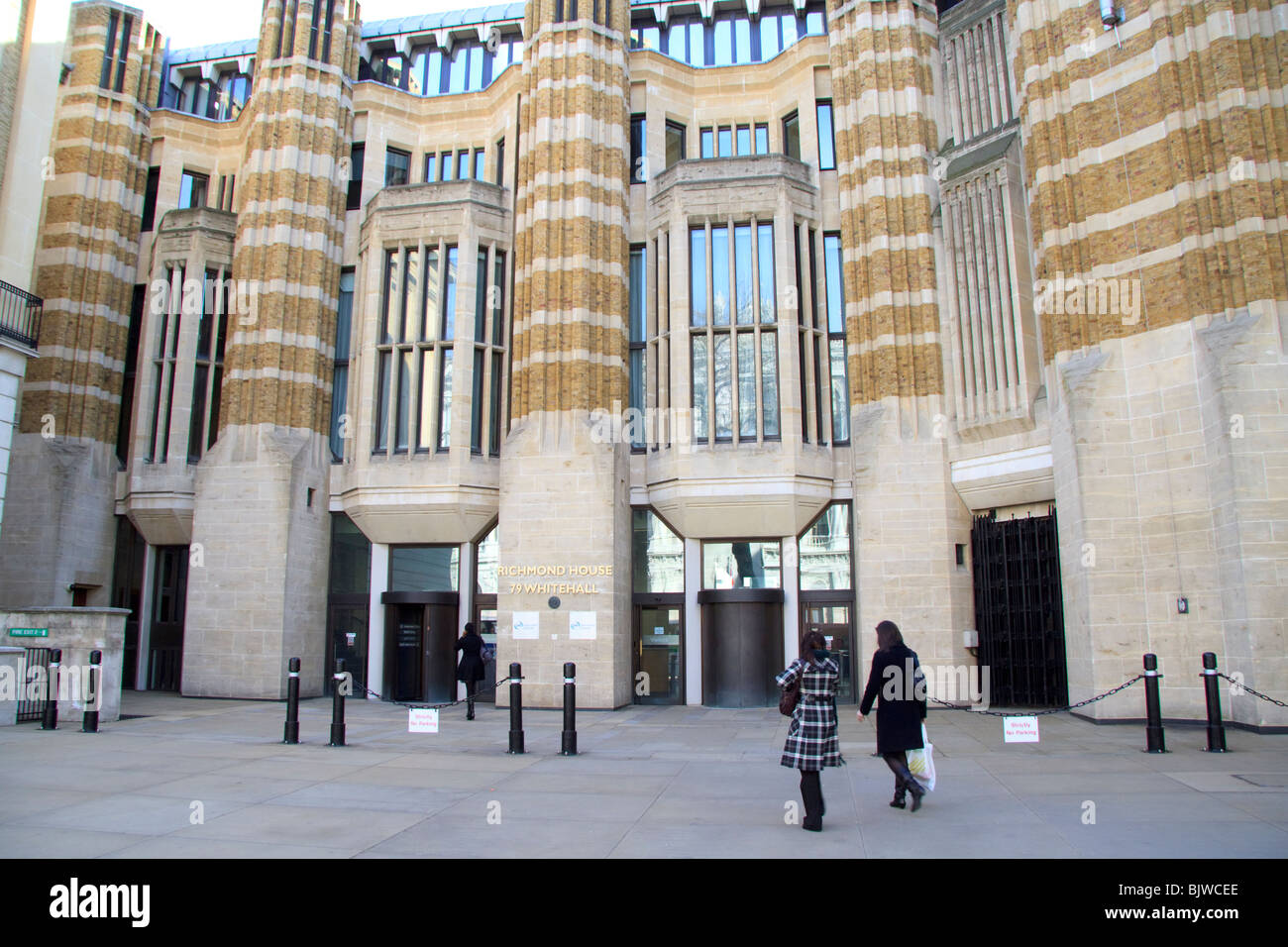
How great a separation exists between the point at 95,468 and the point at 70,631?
890 centimetres

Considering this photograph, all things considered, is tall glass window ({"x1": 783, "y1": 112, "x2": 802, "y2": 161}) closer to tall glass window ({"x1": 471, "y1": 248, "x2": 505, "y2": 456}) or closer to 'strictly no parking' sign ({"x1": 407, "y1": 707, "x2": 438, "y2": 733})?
tall glass window ({"x1": 471, "y1": 248, "x2": 505, "y2": 456})

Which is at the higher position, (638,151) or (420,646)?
(638,151)

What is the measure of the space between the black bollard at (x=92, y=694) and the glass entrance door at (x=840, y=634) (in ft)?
43.2

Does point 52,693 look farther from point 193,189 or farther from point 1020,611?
point 1020,611

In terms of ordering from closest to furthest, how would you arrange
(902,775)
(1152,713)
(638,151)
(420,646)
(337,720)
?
1. (902,775)
2. (1152,713)
3. (337,720)
4. (420,646)
5. (638,151)

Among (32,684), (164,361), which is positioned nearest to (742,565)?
(32,684)

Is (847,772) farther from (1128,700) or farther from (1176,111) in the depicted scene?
(1176,111)

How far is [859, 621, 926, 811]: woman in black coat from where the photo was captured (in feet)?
25.9

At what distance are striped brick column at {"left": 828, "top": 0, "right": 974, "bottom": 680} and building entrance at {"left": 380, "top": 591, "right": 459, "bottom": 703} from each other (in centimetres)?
935

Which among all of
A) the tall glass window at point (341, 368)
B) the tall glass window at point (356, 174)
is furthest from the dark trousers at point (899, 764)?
the tall glass window at point (356, 174)

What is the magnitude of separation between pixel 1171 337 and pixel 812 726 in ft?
35.5

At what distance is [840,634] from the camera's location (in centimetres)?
1861

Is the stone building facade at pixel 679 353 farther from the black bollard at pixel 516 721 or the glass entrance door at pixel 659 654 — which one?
the black bollard at pixel 516 721

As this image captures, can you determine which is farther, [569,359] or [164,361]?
[164,361]
